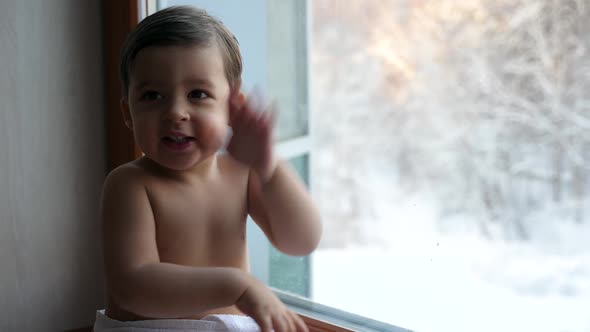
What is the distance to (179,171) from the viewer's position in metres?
0.94

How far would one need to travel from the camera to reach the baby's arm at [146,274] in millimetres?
828

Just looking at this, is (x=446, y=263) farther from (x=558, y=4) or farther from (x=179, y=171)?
(x=179, y=171)

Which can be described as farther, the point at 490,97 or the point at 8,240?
the point at 8,240

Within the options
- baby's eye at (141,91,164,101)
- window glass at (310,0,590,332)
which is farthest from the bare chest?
window glass at (310,0,590,332)

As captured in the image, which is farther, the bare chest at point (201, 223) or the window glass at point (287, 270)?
the window glass at point (287, 270)

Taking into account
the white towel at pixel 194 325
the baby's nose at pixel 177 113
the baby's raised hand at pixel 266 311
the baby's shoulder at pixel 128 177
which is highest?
the baby's nose at pixel 177 113

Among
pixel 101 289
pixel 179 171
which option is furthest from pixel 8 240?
pixel 179 171

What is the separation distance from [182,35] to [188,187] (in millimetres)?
185

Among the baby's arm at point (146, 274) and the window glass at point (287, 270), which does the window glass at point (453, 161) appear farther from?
the baby's arm at point (146, 274)

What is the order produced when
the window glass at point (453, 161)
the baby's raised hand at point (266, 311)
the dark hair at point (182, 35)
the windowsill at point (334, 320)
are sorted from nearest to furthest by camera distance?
1. the baby's raised hand at point (266, 311)
2. the dark hair at point (182, 35)
3. the window glass at point (453, 161)
4. the windowsill at point (334, 320)

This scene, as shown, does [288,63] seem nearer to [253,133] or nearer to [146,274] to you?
[253,133]

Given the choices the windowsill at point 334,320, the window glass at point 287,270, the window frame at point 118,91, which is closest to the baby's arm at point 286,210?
the windowsill at point 334,320

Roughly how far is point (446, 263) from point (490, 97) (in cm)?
30

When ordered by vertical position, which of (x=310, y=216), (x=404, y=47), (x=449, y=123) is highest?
(x=404, y=47)
